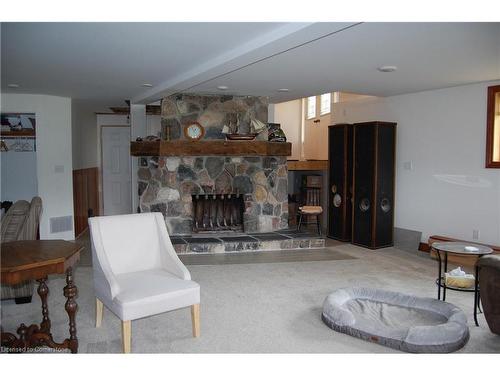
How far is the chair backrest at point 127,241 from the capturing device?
3.03m

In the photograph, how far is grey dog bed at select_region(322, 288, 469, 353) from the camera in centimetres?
269

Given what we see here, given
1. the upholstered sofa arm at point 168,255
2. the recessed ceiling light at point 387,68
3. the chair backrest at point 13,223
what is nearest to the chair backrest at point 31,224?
the chair backrest at point 13,223

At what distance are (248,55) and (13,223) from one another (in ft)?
7.59

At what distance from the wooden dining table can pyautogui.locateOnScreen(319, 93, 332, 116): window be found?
6502 mm

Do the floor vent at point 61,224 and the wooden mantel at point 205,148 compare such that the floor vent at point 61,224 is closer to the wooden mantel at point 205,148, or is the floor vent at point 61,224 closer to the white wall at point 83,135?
the white wall at point 83,135

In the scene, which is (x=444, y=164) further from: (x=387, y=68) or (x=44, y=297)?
(x=44, y=297)

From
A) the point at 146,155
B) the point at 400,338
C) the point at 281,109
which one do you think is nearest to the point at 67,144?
the point at 146,155

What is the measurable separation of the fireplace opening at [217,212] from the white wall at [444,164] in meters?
2.31

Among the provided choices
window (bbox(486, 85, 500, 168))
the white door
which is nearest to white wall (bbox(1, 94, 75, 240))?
the white door

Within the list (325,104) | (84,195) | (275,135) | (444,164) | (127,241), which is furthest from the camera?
(325,104)

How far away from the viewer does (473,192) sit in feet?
16.7

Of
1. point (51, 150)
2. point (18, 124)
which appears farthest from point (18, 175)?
point (18, 124)

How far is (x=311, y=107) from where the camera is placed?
359 inches

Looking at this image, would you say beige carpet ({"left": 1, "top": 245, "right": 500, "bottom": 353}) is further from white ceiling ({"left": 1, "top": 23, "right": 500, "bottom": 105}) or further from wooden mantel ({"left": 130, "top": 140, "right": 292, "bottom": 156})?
white ceiling ({"left": 1, "top": 23, "right": 500, "bottom": 105})
